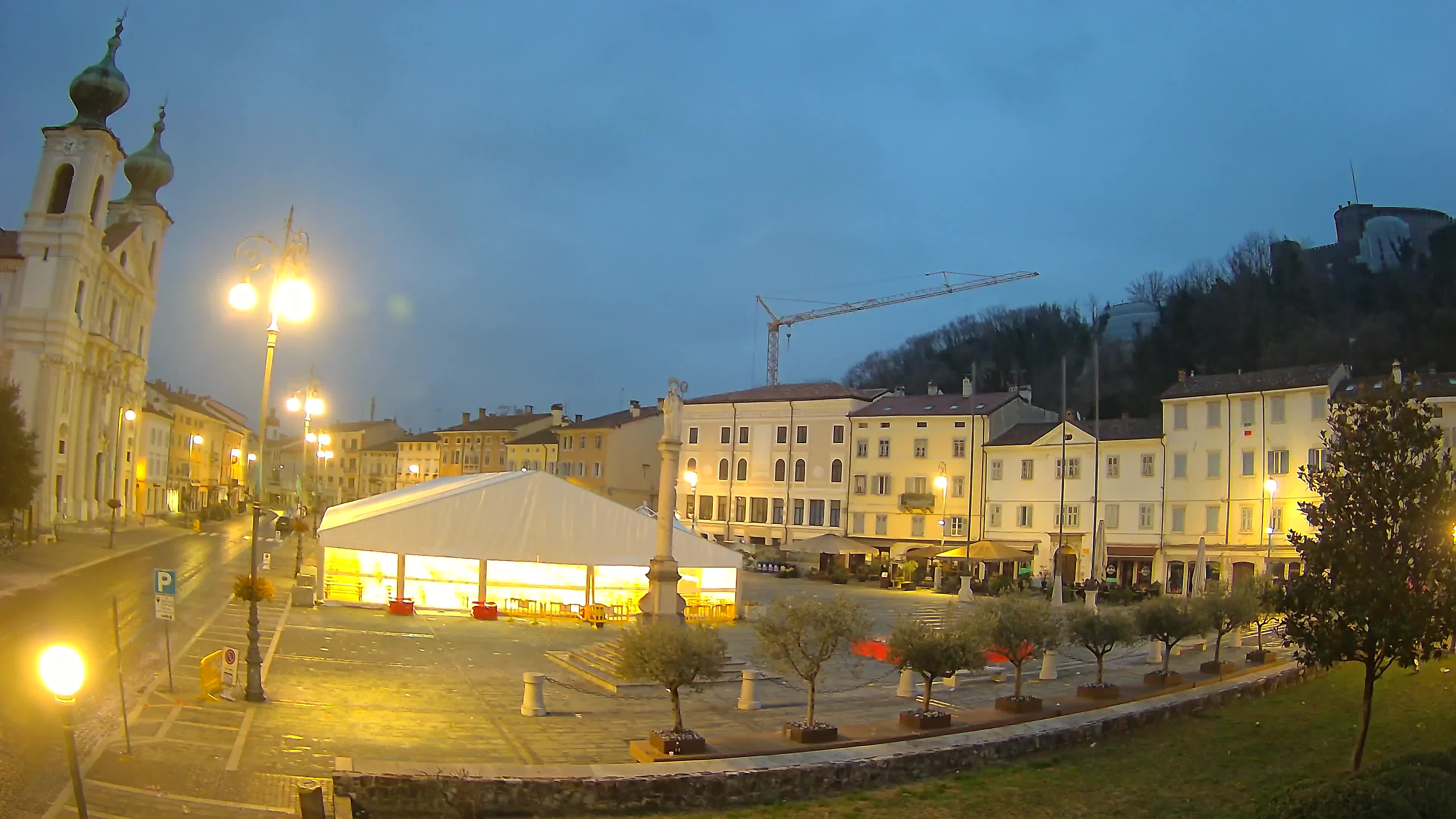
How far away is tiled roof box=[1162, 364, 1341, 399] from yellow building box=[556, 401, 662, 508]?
39.7 meters

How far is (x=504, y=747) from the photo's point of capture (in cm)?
1426

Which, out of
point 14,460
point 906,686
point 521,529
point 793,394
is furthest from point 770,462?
point 906,686

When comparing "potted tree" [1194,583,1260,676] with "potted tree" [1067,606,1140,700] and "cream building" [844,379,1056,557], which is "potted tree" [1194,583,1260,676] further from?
"cream building" [844,379,1056,557]

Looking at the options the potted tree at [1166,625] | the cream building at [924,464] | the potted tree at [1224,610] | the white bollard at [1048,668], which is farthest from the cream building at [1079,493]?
the potted tree at [1166,625]

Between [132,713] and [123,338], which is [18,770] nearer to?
[132,713]

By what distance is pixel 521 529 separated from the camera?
3158 cm

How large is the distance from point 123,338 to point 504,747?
69609 mm

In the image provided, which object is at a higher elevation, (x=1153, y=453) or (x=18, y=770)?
(x=1153, y=453)

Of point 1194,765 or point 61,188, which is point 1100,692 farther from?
point 61,188

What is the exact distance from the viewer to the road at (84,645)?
1166 centimetres

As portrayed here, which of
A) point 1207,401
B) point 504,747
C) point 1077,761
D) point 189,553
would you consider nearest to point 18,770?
point 504,747

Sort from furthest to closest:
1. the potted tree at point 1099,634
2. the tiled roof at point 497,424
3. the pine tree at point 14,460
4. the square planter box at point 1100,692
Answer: the tiled roof at point 497,424
the pine tree at point 14,460
the potted tree at point 1099,634
the square planter box at point 1100,692

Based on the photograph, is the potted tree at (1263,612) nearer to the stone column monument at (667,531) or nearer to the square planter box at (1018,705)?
the square planter box at (1018,705)

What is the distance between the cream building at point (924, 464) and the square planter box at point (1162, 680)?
33647mm
